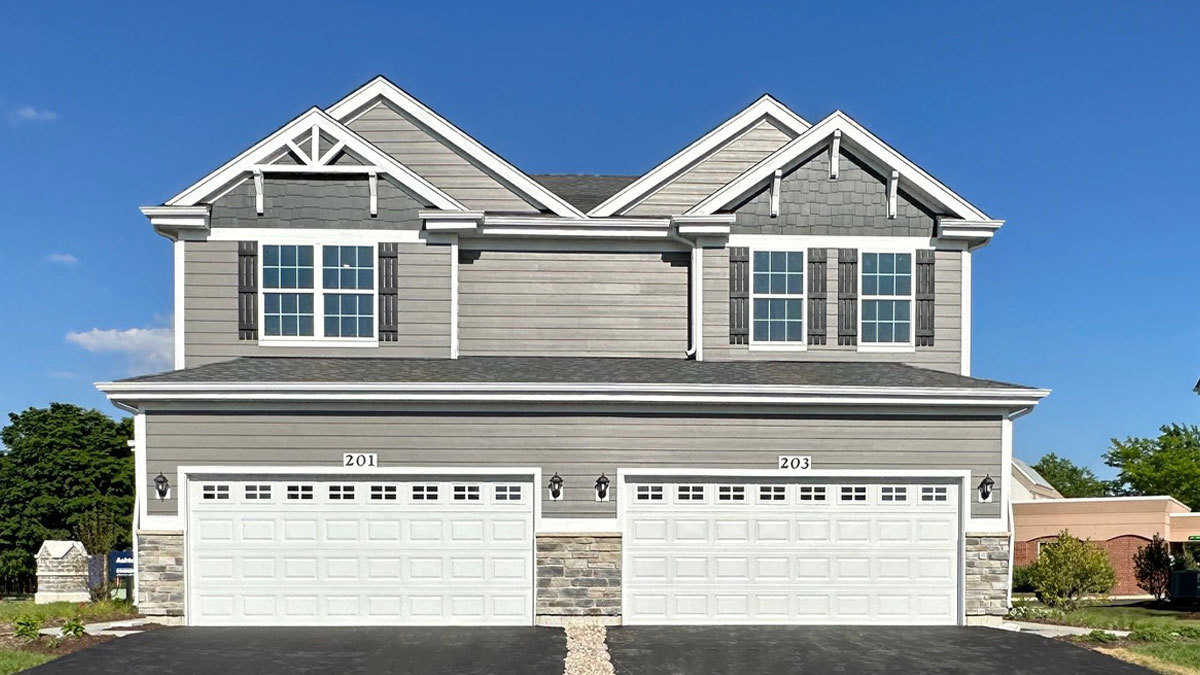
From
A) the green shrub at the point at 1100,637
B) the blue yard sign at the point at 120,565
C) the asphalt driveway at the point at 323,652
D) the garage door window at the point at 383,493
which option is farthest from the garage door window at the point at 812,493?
the blue yard sign at the point at 120,565

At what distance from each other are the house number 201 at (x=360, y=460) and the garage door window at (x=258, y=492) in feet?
3.94

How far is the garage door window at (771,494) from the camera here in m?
14.4

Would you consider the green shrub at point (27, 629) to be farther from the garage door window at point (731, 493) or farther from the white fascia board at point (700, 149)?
the white fascia board at point (700, 149)

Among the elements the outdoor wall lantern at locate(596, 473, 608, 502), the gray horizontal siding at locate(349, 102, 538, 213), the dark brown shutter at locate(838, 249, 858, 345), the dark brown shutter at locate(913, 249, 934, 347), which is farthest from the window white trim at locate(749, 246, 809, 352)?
the gray horizontal siding at locate(349, 102, 538, 213)

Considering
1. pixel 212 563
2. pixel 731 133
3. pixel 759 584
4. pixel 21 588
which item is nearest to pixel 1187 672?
pixel 759 584

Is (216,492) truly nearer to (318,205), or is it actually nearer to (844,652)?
(318,205)

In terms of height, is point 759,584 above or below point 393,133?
below

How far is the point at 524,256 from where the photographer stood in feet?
55.6

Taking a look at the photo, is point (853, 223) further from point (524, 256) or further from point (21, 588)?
point (21, 588)

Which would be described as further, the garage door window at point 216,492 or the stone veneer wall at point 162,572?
the garage door window at point 216,492

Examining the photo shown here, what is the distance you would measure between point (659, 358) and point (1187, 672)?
879cm

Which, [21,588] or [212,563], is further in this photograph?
[21,588]

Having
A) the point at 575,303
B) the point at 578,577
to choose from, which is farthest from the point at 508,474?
the point at 575,303

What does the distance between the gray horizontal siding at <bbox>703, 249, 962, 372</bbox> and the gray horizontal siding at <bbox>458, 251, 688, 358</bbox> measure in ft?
2.61
